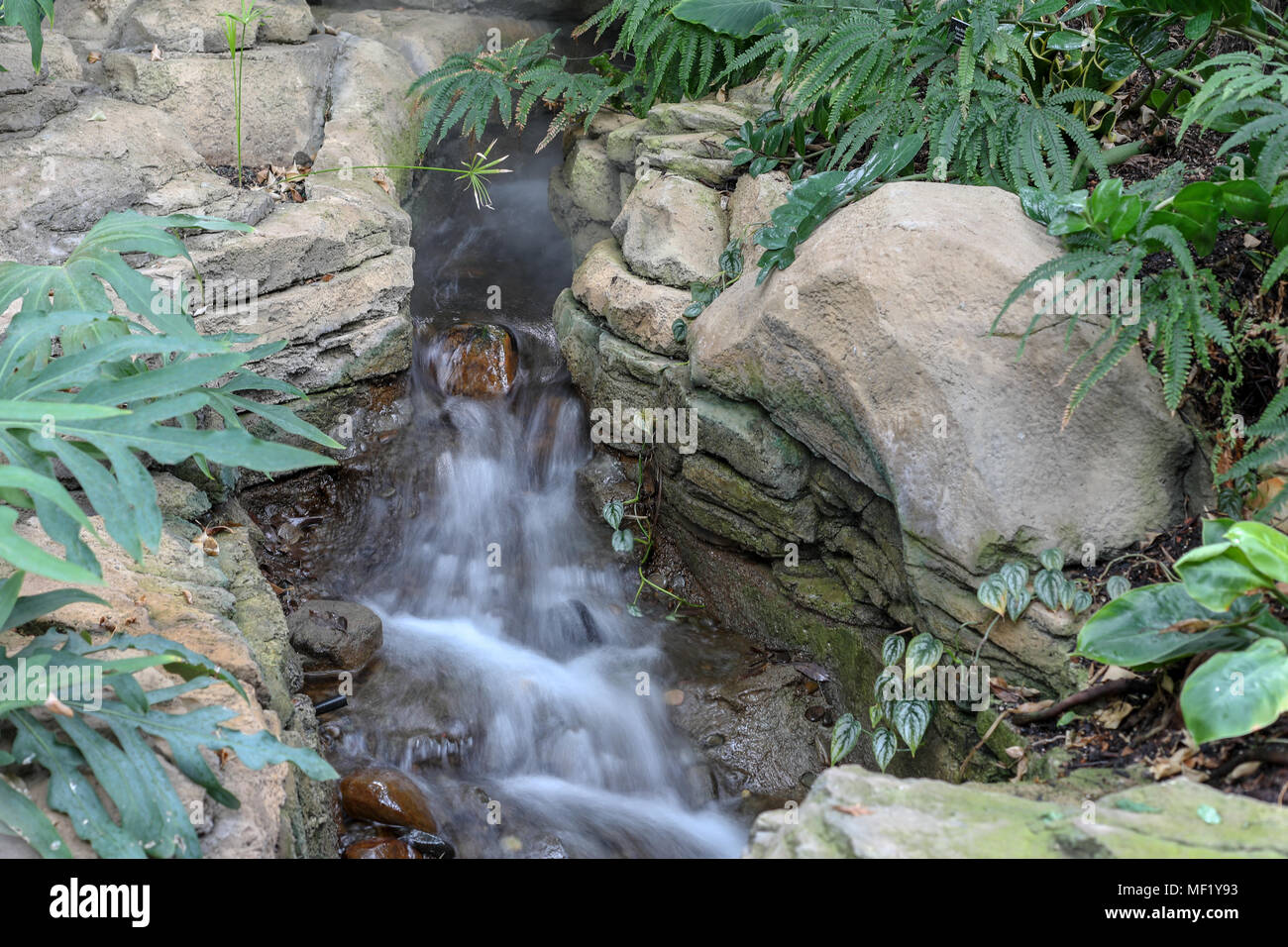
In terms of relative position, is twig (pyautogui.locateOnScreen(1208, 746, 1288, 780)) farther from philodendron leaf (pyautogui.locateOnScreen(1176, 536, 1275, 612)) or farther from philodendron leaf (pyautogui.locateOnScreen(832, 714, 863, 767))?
philodendron leaf (pyautogui.locateOnScreen(832, 714, 863, 767))

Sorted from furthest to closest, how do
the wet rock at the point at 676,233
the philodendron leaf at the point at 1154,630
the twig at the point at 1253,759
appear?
1. the wet rock at the point at 676,233
2. the philodendron leaf at the point at 1154,630
3. the twig at the point at 1253,759

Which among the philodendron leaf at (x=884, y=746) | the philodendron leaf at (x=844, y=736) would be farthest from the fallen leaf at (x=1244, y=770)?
the philodendron leaf at (x=844, y=736)

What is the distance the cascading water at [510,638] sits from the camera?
365cm

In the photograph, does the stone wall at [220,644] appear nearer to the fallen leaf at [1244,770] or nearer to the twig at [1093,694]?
the twig at [1093,694]

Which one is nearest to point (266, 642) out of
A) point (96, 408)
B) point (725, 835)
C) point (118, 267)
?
point (118, 267)

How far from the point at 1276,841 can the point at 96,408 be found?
8.48 feet

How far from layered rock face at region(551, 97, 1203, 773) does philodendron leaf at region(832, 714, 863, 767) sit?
0.93ft

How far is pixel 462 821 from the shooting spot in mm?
3514

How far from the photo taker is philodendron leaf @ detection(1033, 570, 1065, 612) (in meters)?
3.03

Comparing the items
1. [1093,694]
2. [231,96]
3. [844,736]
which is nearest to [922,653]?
[844,736]

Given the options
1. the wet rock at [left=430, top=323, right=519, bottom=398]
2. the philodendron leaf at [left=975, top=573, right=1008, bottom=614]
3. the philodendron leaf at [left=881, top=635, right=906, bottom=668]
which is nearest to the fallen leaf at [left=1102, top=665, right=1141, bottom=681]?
the philodendron leaf at [left=975, top=573, right=1008, bottom=614]

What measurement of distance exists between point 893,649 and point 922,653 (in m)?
0.20

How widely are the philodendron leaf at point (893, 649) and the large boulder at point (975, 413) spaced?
0.48 ft

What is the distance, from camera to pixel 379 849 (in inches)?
128
